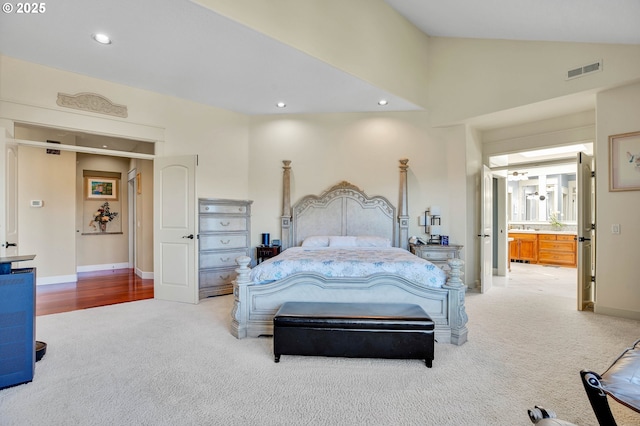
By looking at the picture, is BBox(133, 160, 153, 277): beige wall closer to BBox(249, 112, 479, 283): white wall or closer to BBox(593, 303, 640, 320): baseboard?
BBox(249, 112, 479, 283): white wall

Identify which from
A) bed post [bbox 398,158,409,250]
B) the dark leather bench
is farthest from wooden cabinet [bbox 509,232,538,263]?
the dark leather bench

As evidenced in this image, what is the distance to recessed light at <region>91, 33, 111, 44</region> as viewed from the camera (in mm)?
3172

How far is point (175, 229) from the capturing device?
184 inches

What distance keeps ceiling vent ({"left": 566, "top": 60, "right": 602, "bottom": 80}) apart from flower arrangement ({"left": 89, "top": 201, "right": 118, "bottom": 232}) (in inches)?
359

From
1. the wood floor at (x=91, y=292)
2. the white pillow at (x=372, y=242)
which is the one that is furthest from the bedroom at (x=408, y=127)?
the white pillow at (x=372, y=242)

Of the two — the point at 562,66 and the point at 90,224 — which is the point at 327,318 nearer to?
the point at 562,66

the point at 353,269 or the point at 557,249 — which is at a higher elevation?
the point at 353,269

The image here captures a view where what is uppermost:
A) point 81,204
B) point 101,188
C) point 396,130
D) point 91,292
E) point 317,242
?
point 396,130

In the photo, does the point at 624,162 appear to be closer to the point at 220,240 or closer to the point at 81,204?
the point at 220,240

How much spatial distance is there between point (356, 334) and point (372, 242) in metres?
2.46

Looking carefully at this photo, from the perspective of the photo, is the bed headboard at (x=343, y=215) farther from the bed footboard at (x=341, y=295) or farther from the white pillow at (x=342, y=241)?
the bed footboard at (x=341, y=295)

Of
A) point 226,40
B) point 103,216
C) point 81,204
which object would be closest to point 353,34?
point 226,40

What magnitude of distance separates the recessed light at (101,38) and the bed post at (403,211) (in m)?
A: 4.39

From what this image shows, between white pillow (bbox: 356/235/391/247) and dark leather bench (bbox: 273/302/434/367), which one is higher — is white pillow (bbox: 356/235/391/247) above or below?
above
